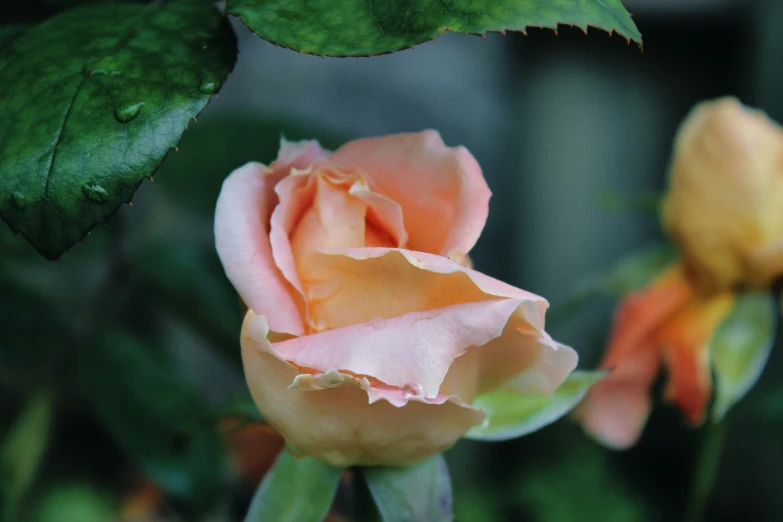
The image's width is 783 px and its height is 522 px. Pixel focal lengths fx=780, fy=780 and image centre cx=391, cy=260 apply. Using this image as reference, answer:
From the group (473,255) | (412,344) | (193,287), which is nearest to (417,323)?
(412,344)

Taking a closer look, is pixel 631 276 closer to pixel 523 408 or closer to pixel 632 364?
pixel 632 364

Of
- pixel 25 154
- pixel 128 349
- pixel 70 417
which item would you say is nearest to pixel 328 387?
pixel 25 154

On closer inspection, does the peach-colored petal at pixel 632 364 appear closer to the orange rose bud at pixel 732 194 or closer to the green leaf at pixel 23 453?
the orange rose bud at pixel 732 194

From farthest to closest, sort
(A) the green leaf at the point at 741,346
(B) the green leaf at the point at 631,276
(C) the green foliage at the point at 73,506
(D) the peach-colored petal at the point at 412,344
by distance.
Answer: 1. (C) the green foliage at the point at 73,506
2. (B) the green leaf at the point at 631,276
3. (A) the green leaf at the point at 741,346
4. (D) the peach-colored petal at the point at 412,344

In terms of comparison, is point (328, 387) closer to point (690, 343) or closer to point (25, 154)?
point (25, 154)

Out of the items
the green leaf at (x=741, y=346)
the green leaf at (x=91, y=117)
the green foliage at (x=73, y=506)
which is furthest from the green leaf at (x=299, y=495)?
the green foliage at (x=73, y=506)

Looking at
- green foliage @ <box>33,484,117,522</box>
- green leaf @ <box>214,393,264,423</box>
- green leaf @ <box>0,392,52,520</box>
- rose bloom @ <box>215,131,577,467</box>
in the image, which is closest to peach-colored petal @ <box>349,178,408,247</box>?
rose bloom @ <box>215,131,577,467</box>

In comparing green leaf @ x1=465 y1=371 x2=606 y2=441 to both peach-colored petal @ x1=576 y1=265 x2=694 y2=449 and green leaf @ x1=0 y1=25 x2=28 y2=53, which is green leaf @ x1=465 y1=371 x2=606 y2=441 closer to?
peach-colored petal @ x1=576 y1=265 x2=694 y2=449
